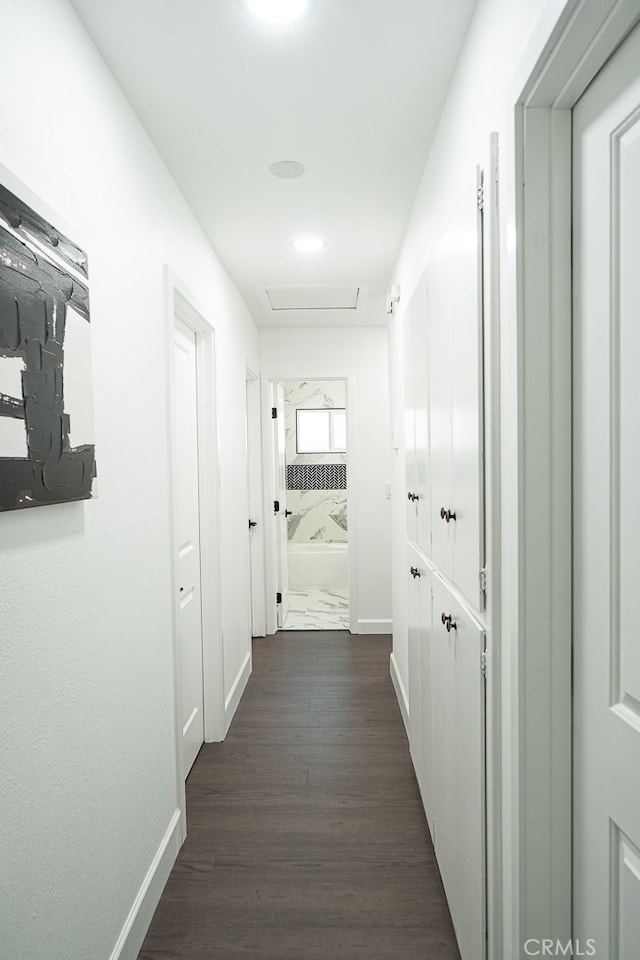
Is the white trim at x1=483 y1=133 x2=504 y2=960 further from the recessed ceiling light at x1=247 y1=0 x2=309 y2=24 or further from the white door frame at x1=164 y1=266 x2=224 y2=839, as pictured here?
the white door frame at x1=164 y1=266 x2=224 y2=839

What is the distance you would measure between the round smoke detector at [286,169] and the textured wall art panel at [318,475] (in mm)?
4863

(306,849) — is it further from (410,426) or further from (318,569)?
(318,569)

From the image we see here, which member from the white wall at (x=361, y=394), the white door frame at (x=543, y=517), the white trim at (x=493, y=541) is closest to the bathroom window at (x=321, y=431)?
the white wall at (x=361, y=394)

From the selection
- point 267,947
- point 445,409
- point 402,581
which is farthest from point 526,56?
point 402,581

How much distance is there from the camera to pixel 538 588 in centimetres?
109

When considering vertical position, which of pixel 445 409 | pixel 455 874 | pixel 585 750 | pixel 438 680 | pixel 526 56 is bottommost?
pixel 455 874

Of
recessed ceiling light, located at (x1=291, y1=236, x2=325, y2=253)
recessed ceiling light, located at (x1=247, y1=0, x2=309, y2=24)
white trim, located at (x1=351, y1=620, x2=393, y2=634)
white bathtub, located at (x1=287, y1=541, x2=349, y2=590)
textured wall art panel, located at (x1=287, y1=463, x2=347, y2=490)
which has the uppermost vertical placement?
recessed ceiling light, located at (x1=291, y1=236, x2=325, y2=253)

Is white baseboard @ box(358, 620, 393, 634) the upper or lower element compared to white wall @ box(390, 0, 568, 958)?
lower

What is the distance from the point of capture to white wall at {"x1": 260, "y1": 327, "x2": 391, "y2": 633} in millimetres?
4707

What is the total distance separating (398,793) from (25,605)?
76.0 inches

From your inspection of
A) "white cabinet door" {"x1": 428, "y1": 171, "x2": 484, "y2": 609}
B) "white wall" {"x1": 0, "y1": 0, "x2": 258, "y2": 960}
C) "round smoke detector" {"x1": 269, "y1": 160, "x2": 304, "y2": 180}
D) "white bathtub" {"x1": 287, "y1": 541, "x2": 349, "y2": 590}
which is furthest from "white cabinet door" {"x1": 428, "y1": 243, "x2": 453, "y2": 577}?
"white bathtub" {"x1": 287, "y1": 541, "x2": 349, "y2": 590}

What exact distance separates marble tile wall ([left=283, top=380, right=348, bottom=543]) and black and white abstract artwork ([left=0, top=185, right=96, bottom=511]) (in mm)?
5630

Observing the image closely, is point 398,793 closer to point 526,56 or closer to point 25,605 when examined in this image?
point 25,605

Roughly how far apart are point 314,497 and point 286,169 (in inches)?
198
